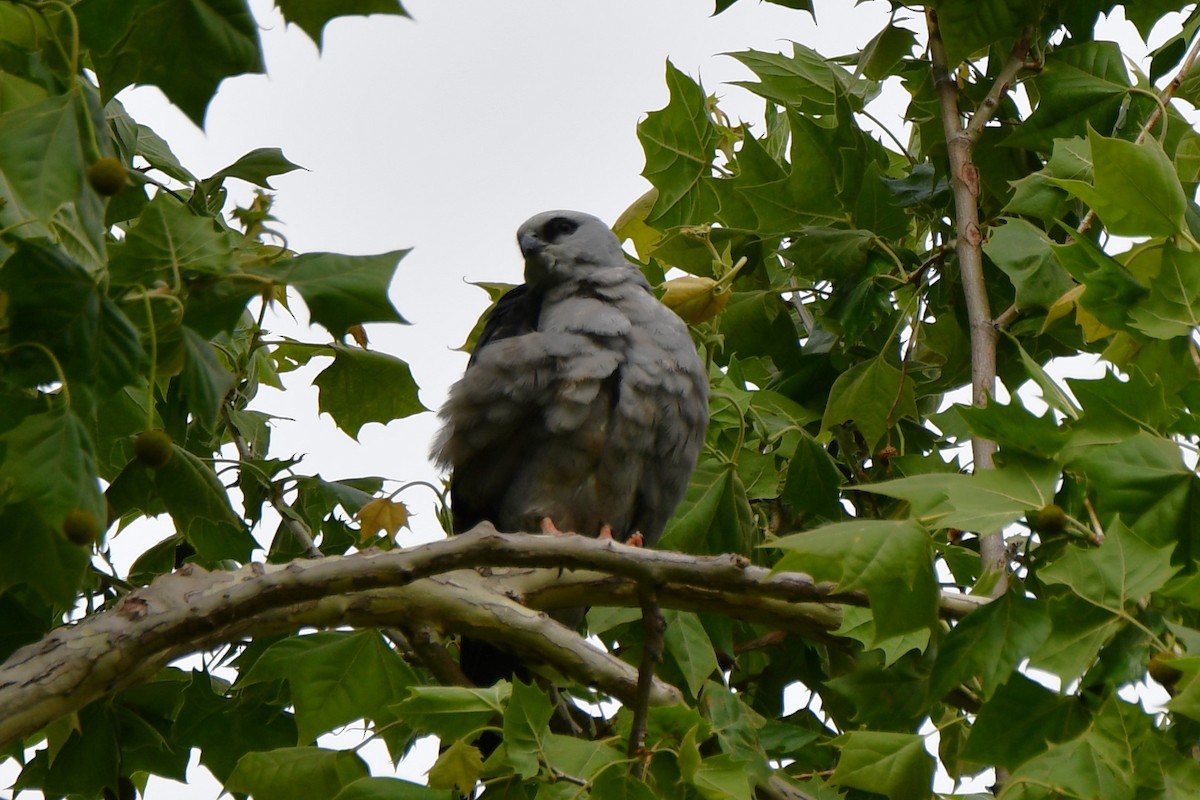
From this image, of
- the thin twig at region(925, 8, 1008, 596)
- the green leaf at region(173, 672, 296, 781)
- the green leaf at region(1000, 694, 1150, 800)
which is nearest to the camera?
the green leaf at region(1000, 694, 1150, 800)

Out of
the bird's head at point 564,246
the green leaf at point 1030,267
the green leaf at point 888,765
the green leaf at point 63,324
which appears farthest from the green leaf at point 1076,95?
the green leaf at point 63,324

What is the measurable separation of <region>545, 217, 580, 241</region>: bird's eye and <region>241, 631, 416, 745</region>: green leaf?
2.12m

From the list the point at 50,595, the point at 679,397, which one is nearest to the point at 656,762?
the point at 50,595

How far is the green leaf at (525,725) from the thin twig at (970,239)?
4.29 ft

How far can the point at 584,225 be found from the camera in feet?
15.0

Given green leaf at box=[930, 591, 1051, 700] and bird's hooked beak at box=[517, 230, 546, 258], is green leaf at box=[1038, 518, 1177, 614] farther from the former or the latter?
bird's hooked beak at box=[517, 230, 546, 258]

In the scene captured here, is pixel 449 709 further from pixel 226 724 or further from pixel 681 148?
pixel 681 148

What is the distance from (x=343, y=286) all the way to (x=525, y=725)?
2.66 ft

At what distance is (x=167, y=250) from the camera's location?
6.03 ft

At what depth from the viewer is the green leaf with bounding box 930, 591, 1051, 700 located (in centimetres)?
221

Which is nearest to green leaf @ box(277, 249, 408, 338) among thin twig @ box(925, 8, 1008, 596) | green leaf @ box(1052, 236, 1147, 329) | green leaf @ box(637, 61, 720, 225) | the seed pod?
green leaf @ box(1052, 236, 1147, 329)

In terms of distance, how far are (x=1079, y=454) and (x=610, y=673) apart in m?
0.95

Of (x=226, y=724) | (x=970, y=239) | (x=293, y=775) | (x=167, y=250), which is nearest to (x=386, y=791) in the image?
(x=293, y=775)

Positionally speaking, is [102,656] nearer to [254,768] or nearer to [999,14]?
[254,768]
